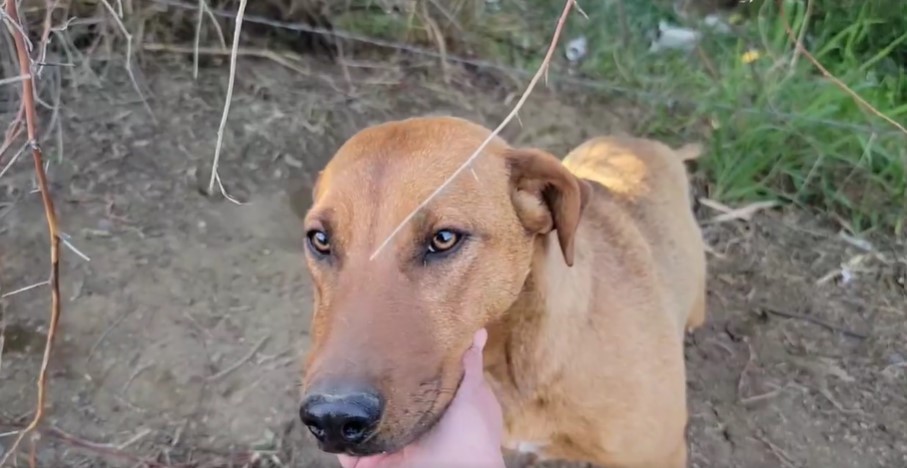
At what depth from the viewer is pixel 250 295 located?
4.24 metres

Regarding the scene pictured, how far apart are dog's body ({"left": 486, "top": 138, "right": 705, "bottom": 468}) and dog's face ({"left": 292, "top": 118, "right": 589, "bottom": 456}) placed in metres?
A: 0.17

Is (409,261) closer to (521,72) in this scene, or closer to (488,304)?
(488,304)

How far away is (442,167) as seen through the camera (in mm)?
2543

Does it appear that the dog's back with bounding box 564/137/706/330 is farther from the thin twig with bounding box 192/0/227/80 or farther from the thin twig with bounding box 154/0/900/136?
the thin twig with bounding box 192/0/227/80

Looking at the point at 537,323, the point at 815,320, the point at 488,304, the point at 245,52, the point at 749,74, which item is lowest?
the point at 815,320

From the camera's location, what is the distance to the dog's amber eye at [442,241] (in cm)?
249

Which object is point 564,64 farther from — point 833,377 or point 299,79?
point 833,377

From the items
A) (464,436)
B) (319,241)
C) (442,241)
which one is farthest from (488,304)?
(319,241)

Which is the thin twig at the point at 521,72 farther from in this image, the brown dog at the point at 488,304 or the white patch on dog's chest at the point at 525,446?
the white patch on dog's chest at the point at 525,446

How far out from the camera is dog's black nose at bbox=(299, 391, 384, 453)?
7.05ft

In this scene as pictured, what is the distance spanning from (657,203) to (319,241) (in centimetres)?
160

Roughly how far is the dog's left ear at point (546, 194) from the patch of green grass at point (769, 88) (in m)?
2.31

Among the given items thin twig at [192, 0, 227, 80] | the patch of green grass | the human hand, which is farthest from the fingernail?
the patch of green grass

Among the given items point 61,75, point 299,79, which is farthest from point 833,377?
point 61,75
